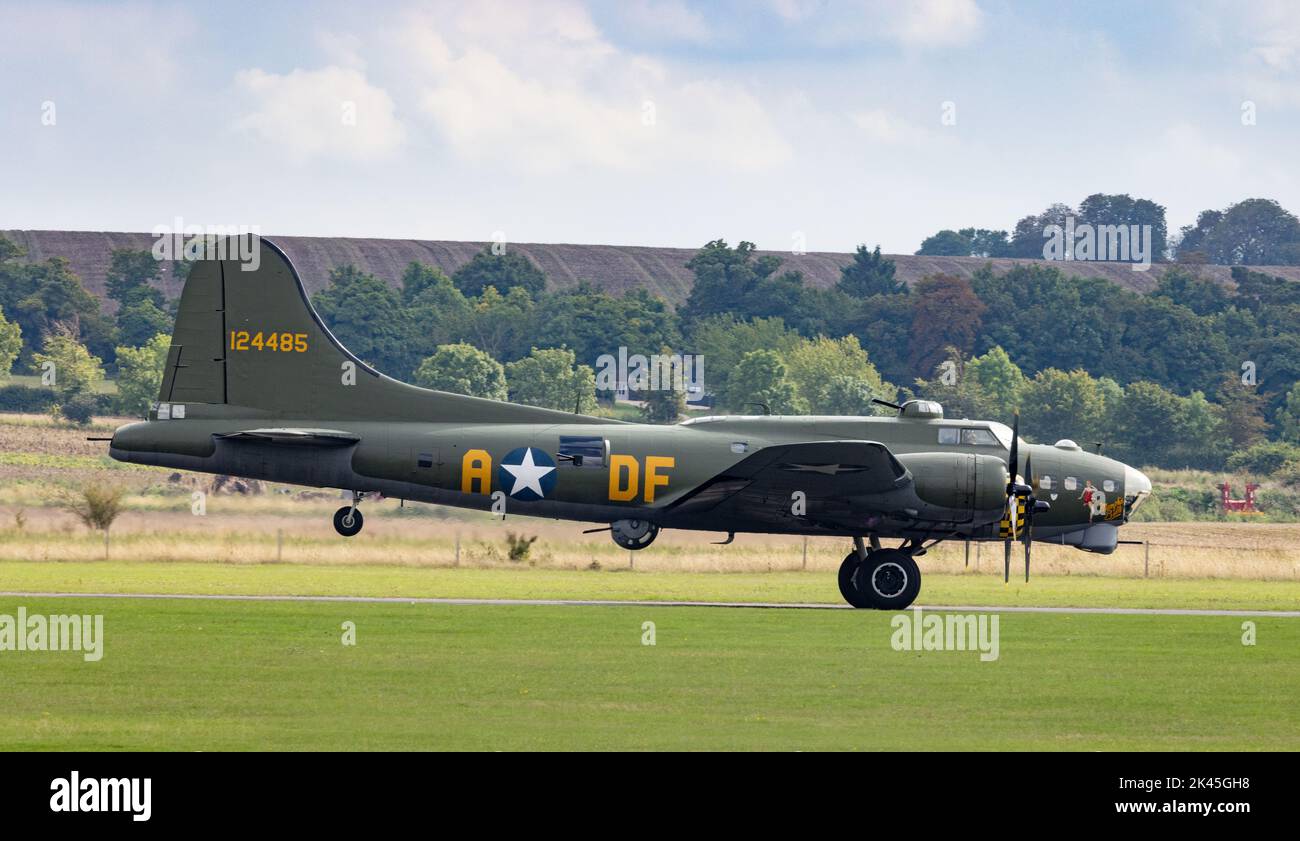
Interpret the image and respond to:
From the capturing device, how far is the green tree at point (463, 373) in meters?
123

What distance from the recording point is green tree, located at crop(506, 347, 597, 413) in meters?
120

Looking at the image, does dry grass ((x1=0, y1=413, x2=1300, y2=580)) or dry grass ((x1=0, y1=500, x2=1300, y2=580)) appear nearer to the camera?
dry grass ((x1=0, y1=500, x2=1300, y2=580))

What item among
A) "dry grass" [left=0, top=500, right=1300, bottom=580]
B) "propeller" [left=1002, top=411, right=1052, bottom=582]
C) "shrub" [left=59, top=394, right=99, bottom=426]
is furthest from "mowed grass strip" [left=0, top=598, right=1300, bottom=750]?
"shrub" [left=59, top=394, right=99, bottom=426]

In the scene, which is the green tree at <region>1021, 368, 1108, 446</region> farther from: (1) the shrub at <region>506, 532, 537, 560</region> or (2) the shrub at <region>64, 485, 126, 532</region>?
(2) the shrub at <region>64, 485, 126, 532</region>

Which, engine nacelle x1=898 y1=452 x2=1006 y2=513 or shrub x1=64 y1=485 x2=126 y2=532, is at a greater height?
engine nacelle x1=898 y1=452 x2=1006 y2=513

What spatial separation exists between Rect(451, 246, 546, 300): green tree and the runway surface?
145m

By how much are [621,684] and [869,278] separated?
167629mm

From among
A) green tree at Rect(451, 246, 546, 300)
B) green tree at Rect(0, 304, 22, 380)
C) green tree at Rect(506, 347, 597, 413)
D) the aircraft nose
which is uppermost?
green tree at Rect(451, 246, 546, 300)

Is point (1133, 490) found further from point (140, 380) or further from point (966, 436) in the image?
point (140, 380)

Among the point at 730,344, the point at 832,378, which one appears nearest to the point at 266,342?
the point at 832,378

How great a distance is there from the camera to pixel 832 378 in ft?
426

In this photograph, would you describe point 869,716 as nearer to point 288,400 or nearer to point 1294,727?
point 1294,727

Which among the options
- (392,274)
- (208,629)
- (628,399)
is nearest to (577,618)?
(208,629)
